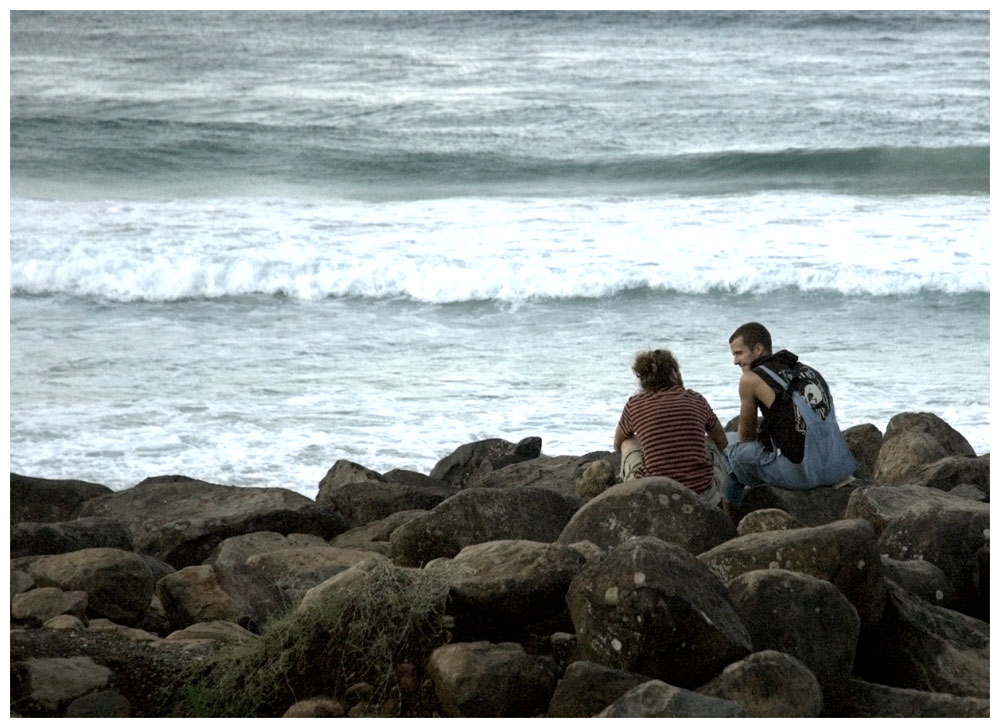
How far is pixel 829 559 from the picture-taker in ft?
12.1

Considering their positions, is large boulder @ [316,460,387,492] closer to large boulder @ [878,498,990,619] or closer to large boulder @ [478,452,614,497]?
large boulder @ [478,452,614,497]

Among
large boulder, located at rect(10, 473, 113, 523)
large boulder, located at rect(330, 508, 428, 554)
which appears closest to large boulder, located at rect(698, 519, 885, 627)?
large boulder, located at rect(330, 508, 428, 554)

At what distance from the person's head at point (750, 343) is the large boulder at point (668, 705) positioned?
2.41 metres

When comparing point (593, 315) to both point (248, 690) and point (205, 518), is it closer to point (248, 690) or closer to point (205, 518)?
point (205, 518)

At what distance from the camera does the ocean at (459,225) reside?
8.59 meters

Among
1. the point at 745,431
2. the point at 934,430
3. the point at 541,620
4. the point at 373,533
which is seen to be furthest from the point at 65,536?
the point at 934,430

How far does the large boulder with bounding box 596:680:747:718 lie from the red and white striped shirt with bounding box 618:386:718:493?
6.67 ft

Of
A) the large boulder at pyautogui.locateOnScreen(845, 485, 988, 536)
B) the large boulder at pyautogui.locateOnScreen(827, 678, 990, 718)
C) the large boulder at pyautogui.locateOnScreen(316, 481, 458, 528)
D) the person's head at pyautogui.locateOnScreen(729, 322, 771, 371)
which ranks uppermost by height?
the person's head at pyautogui.locateOnScreen(729, 322, 771, 371)

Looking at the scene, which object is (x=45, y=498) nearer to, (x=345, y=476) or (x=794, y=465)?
(x=345, y=476)

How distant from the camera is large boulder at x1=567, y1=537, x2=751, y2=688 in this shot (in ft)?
10.7

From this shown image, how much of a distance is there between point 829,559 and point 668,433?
4.82 ft

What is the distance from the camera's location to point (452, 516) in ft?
14.8

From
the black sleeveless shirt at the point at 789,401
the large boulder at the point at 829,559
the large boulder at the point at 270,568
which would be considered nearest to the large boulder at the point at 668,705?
the large boulder at the point at 829,559
